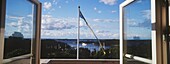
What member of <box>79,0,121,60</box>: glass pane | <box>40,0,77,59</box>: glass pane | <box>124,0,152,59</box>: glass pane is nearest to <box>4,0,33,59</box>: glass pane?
<box>124,0,152,59</box>: glass pane

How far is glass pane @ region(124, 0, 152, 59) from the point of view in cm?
246

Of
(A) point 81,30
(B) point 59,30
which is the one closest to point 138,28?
(A) point 81,30

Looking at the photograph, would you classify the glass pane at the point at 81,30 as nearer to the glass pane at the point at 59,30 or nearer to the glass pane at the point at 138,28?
the glass pane at the point at 59,30

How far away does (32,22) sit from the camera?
324 cm

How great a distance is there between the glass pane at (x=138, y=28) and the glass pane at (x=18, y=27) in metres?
1.41

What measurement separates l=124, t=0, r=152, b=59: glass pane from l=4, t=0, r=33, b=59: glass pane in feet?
4.63

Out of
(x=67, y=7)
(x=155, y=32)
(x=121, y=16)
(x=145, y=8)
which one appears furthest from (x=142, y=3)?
(x=67, y=7)

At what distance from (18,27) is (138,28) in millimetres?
1488

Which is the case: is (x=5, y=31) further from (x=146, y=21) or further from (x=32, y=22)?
(x=146, y=21)

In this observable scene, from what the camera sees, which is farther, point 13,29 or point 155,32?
point 13,29

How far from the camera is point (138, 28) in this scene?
2.80 metres

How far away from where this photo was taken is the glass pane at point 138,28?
Answer: 246 cm

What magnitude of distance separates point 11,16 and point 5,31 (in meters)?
0.23

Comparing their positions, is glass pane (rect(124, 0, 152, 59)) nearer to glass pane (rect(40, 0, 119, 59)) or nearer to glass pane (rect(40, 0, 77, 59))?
glass pane (rect(40, 0, 119, 59))
